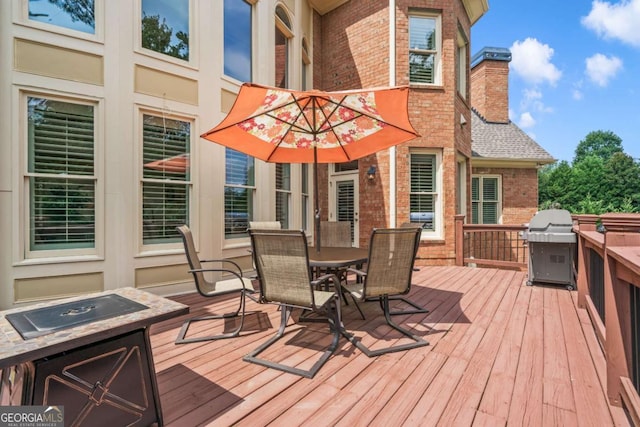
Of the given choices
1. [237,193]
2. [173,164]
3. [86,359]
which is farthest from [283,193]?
[86,359]

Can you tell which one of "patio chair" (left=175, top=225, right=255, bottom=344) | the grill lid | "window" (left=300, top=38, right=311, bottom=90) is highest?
"window" (left=300, top=38, right=311, bottom=90)

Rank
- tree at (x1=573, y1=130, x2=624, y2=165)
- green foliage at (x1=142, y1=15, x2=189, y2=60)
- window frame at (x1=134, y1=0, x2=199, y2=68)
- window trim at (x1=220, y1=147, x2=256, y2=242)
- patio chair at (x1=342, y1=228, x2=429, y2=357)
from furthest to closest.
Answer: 1. tree at (x1=573, y1=130, x2=624, y2=165)
2. window trim at (x1=220, y1=147, x2=256, y2=242)
3. green foliage at (x1=142, y1=15, x2=189, y2=60)
4. window frame at (x1=134, y1=0, x2=199, y2=68)
5. patio chair at (x1=342, y1=228, x2=429, y2=357)

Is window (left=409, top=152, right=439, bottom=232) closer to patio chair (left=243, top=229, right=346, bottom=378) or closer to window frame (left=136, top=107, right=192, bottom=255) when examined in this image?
window frame (left=136, top=107, right=192, bottom=255)

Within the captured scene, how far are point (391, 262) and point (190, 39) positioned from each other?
474 centimetres

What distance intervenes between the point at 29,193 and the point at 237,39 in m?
4.08

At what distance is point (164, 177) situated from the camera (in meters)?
4.71

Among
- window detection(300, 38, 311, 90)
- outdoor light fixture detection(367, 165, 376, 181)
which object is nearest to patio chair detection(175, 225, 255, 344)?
outdoor light fixture detection(367, 165, 376, 181)

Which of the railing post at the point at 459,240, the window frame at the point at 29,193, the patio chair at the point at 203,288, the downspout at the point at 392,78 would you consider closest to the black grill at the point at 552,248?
the railing post at the point at 459,240

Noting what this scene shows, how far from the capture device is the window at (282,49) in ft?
21.7

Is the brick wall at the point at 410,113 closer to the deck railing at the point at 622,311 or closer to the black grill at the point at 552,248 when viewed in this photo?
the black grill at the point at 552,248

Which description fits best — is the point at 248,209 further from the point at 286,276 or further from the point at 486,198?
the point at 486,198

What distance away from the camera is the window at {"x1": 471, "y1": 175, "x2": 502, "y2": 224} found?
10227 mm

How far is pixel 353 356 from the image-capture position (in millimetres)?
2686

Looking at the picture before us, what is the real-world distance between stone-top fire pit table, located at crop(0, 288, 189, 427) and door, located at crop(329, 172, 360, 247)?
6.21 m
